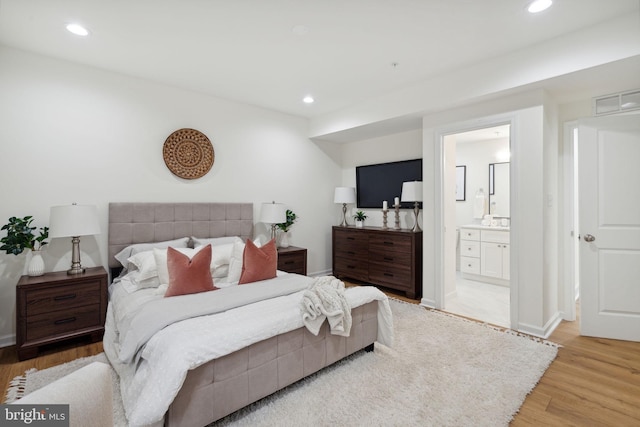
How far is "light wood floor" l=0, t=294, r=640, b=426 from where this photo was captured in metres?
1.86

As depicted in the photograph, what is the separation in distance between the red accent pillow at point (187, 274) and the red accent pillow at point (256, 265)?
0.34 m

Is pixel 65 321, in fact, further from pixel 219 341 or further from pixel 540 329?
pixel 540 329

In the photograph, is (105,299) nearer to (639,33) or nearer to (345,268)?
(345,268)

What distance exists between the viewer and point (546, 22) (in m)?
2.36

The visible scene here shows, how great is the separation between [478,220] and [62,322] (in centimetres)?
576

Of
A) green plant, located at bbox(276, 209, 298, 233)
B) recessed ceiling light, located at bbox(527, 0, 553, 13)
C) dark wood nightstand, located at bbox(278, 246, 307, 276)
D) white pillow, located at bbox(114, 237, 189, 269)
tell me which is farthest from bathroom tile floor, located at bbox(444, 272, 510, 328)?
white pillow, located at bbox(114, 237, 189, 269)

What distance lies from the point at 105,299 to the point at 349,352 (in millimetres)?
2273

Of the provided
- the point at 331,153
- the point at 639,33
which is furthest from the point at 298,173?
the point at 639,33

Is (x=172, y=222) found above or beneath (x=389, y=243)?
above

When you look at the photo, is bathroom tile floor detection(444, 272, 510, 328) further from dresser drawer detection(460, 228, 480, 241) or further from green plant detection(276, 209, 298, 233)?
green plant detection(276, 209, 298, 233)

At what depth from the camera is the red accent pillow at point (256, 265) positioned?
2844mm

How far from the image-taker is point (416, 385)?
2152mm

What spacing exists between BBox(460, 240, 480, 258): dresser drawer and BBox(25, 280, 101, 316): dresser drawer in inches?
197

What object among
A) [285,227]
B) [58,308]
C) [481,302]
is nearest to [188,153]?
[285,227]
